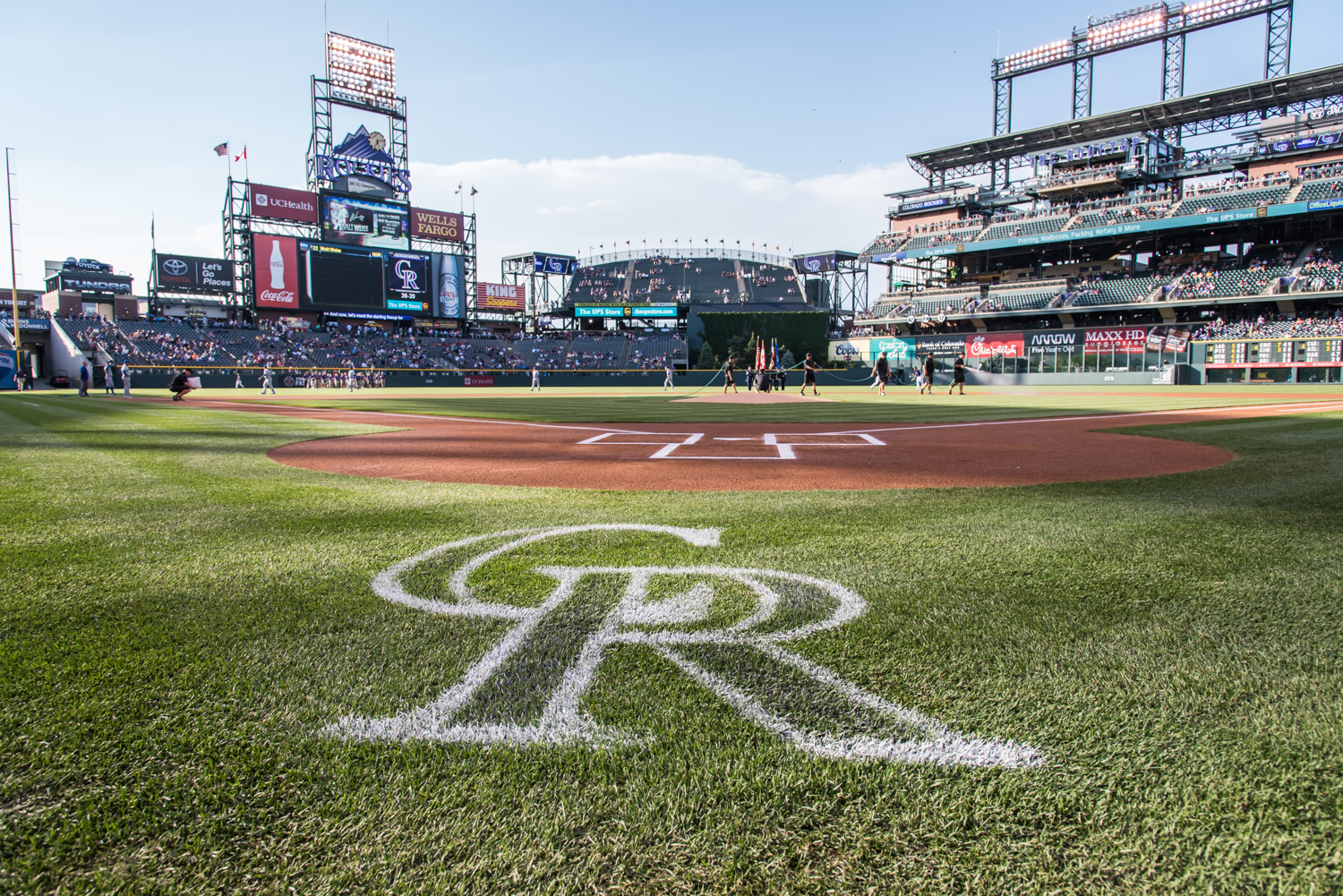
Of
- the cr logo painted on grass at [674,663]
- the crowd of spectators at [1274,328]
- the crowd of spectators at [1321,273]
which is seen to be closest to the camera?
the cr logo painted on grass at [674,663]

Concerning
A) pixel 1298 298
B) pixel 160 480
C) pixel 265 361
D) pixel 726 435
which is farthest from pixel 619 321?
pixel 160 480

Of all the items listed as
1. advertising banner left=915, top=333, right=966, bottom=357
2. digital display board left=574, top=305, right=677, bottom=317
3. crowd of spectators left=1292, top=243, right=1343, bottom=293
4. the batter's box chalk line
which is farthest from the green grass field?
digital display board left=574, top=305, right=677, bottom=317

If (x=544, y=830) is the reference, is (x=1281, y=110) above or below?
above

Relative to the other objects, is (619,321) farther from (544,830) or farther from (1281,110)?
(544,830)

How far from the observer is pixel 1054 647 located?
199cm

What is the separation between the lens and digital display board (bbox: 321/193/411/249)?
50.6m

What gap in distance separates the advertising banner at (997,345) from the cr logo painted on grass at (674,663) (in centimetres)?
4664

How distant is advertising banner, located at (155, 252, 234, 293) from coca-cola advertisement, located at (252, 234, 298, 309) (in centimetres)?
1341

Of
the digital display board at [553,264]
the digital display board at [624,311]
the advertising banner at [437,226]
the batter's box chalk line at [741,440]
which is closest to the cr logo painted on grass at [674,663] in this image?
the batter's box chalk line at [741,440]

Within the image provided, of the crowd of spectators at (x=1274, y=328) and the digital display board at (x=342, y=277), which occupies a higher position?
the digital display board at (x=342, y=277)

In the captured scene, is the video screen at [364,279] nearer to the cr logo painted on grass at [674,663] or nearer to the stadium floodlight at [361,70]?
the stadium floodlight at [361,70]

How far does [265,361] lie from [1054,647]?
50.5 meters

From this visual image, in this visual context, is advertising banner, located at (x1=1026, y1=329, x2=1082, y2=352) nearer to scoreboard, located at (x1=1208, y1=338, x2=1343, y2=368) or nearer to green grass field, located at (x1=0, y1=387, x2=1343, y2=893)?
scoreboard, located at (x1=1208, y1=338, x2=1343, y2=368)

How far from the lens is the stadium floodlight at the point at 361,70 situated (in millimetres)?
52000
